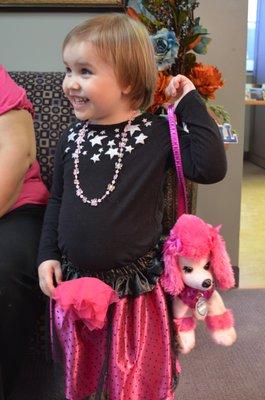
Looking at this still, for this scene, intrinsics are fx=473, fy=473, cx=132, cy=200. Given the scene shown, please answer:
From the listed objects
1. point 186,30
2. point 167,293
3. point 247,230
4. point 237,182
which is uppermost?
point 186,30

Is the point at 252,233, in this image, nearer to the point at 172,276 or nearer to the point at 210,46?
the point at 210,46

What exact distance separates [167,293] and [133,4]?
45.4 inches

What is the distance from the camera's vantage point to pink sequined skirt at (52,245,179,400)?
36.3 inches

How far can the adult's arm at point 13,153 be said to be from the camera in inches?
43.9

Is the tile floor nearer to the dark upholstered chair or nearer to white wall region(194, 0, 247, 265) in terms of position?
white wall region(194, 0, 247, 265)

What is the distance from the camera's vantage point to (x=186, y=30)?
4.67ft

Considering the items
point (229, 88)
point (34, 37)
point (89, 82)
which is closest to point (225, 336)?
point (89, 82)

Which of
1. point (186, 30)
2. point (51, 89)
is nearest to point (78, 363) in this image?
point (51, 89)

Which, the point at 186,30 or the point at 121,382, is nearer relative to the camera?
the point at 121,382

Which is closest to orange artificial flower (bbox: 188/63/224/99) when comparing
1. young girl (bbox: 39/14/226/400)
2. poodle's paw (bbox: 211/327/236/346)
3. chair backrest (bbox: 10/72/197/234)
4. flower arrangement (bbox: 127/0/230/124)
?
flower arrangement (bbox: 127/0/230/124)

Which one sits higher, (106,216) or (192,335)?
(106,216)

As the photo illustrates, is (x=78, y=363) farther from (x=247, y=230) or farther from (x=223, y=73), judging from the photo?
(x=247, y=230)

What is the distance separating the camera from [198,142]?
92 centimetres

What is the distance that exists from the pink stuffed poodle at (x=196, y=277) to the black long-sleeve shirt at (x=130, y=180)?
78mm
